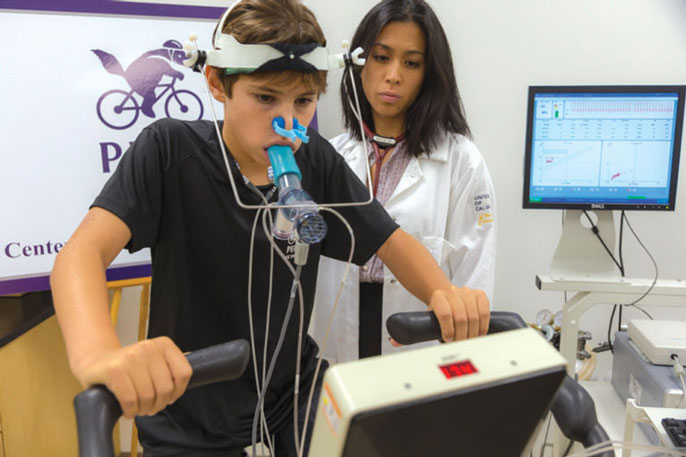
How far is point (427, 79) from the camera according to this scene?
153 cm

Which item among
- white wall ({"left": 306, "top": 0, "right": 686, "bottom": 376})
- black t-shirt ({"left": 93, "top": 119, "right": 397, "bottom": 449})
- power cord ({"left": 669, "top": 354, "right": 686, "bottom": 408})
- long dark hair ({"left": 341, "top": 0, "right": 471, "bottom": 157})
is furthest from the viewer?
white wall ({"left": 306, "top": 0, "right": 686, "bottom": 376})

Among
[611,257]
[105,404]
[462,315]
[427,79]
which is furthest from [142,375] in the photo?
[611,257]

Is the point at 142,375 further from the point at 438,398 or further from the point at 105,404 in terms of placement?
the point at 438,398

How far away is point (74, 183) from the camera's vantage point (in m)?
1.66

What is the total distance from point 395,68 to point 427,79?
0.37 feet

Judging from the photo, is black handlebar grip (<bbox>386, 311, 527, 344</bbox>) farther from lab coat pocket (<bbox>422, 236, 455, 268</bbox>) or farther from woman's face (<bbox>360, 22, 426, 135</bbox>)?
woman's face (<bbox>360, 22, 426, 135</bbox>)

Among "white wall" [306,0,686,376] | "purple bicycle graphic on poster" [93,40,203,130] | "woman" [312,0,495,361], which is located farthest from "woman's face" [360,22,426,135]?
"purple bicycle graphic on poster" [93,40,203,130]

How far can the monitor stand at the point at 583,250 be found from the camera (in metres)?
1.72

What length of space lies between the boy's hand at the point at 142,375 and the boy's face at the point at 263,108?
1.31 ft

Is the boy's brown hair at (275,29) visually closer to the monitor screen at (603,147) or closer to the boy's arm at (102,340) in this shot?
the boy's arm at (102,340)

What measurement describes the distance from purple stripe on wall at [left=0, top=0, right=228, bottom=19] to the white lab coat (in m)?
0.72

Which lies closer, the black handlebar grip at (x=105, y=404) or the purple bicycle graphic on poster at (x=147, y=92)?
the black handlebar grip at (x=105, y=404)

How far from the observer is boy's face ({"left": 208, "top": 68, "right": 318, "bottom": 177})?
843mm

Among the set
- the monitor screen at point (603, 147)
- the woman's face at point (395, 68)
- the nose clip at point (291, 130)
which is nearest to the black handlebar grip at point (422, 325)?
the nose clip at point (291, 130)
